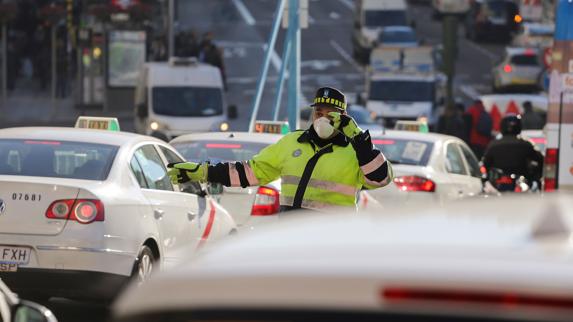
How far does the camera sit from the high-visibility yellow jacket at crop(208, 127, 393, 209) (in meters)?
8.40

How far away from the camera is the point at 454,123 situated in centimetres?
3050

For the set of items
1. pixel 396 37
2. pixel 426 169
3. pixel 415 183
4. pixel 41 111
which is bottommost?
pixel 41 111

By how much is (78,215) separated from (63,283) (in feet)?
1.31

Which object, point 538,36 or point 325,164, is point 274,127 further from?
point 538,36

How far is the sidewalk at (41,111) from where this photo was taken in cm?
3831

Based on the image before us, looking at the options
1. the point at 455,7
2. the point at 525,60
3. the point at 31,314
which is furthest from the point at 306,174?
the point at 455,7

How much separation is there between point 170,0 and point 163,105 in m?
10.8

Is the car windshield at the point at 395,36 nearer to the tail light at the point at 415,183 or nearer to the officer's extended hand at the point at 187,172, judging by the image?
the tail light at the point at 415,183

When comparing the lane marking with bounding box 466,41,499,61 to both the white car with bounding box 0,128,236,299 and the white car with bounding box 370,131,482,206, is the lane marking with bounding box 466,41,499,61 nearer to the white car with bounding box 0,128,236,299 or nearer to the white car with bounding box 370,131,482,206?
the white car with bounding box 370,131,482,206

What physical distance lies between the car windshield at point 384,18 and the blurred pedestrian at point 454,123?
65.0 feet

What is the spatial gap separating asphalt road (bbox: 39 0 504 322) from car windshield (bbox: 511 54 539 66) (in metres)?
1.63

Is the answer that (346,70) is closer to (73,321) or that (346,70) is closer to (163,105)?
(163,105)


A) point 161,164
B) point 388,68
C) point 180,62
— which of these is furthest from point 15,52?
point 161,164

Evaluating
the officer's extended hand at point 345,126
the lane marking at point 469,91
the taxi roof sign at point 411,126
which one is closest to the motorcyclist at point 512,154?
the taxi roof sign at point 411,126
